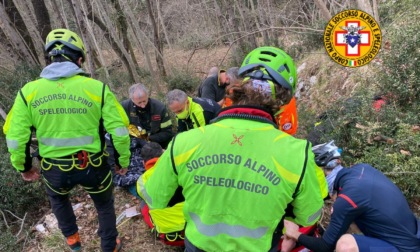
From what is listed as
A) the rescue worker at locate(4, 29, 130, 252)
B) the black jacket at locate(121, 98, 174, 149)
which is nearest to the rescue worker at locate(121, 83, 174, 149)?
the black jacket at locate(121, 98, 174, 149)

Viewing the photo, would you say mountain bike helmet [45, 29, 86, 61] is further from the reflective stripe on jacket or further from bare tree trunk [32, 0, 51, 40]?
bare tree trunk [32, 0, 51, 40]

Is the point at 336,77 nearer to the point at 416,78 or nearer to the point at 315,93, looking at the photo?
the point at 315,93

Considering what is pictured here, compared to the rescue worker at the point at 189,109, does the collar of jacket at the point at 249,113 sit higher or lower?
higher

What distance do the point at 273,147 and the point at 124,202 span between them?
11.3ft

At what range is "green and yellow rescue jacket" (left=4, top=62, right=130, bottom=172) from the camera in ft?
8.21

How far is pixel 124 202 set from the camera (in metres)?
4.25

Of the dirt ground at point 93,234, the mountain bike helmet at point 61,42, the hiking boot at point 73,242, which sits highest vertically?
the mountain bike helmet at point 61,42

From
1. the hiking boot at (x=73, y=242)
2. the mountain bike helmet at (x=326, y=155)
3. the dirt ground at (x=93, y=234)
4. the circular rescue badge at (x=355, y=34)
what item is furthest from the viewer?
the circular rescue badge at (x=355, y=34)

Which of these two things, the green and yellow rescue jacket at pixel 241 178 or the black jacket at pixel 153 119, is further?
the black jacket at pixel 153 119

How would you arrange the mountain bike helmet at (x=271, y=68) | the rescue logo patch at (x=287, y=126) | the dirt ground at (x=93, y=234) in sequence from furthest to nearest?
the rescue logo patch at (x=287, y=126)
the dirt ground at (x=93, y=234)
the mountain bike helmet at (x=271, y=68)

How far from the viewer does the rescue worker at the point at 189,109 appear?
4059 millimetres

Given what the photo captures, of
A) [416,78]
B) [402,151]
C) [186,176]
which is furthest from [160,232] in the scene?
[416,78]

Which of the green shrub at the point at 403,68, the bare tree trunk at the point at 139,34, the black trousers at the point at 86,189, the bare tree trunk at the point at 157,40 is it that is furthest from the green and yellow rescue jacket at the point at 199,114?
the bare tree trunk at the point at 157,40

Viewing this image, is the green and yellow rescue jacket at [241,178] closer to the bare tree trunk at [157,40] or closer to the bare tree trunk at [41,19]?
the bare tree trunk at [41,19]
